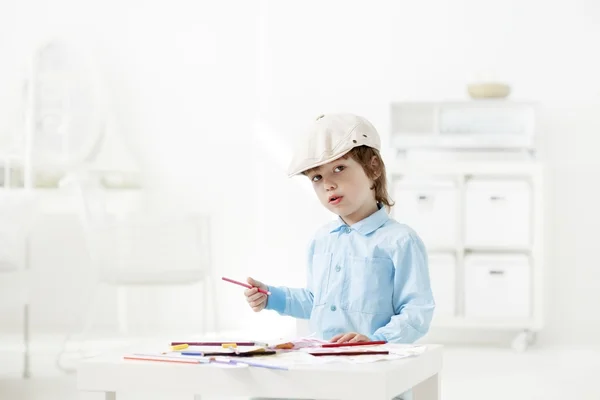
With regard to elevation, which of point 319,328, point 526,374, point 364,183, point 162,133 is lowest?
point 526,374

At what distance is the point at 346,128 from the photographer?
1433 mm

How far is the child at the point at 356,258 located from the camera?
4.61 ft

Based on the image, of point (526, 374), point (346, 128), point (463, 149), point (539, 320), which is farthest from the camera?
point (463, 149)

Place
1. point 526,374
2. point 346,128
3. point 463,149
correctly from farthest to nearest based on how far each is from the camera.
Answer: point 463,149 < point 526,374 < point 346,128

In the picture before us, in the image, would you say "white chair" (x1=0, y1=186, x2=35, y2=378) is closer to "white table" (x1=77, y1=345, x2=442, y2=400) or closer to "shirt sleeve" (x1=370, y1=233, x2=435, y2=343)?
"shirt sleeve" (x1=370, y1=233, x2=435, y2=343)

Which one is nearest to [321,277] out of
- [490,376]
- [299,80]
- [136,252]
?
[490,376]

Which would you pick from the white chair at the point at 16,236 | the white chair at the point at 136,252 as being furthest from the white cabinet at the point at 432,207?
the white chair at the point at 16,236

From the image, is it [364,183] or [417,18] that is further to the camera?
[417,18]

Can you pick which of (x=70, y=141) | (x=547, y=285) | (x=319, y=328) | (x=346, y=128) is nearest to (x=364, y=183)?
(x=346, y=128)

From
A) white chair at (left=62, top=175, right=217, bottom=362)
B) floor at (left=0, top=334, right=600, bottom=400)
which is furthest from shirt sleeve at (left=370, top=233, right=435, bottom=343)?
white chair at (left=62, top=175, right=217, bottom=362)

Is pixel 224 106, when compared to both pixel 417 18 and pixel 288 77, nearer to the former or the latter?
pixel 288 77

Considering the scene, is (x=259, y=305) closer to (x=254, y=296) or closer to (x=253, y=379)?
(x=254, y=296)

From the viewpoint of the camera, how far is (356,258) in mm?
1459

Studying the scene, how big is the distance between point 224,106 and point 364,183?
3.05 m
